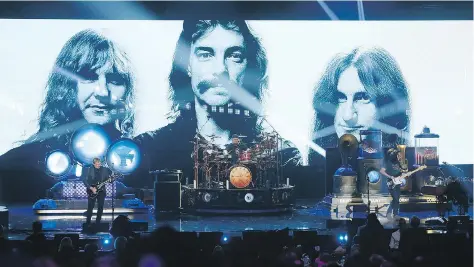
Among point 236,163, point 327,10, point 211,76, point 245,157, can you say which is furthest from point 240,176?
point 327,10

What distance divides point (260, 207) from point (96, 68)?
16.2 ft

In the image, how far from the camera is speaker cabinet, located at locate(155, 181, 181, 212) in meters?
13.6

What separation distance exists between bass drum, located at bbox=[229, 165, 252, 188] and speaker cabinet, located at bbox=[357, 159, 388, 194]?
8.10 feet

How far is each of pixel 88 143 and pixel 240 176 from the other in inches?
135

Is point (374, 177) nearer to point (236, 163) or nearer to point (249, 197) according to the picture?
point (249, 197)

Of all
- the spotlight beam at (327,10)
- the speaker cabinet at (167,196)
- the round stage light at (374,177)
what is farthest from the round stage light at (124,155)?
the spotlight beam at (327,10)

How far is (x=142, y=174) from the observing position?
52.0 feet

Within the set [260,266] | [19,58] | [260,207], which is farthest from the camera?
[19,58]

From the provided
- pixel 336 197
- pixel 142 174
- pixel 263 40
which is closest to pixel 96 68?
pixel 142 174

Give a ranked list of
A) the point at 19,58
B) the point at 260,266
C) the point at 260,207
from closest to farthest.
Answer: the point at 260,266, the point at 260,207, the point at 19,58

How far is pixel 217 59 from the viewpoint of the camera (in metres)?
15.4

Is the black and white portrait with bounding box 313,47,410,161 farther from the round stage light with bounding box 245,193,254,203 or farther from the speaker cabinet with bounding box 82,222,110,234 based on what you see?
the speaker cabinet with bounding box 82,222,110,234

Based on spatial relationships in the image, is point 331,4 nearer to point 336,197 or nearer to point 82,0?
point 336,197

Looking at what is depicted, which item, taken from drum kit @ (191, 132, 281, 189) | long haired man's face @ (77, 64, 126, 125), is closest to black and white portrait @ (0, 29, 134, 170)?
long haired man's face @ (77, 64, 126, 125)
